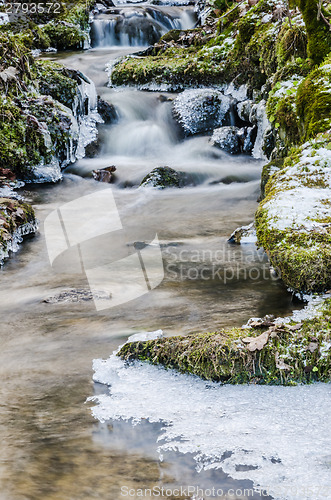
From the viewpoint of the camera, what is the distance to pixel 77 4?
18391 mm

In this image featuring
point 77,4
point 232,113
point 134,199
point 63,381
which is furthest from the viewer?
point 77,4

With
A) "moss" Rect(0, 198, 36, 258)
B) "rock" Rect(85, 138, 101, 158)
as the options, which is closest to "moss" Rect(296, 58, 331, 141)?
"moss" Rect(0, 198, 36, 258)

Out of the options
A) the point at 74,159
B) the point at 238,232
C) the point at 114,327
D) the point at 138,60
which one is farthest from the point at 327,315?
the point at 138,60

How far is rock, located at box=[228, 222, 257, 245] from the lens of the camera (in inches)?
256

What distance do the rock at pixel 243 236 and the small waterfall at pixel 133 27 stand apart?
12580 millimetres

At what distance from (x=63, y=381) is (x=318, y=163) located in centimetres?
339

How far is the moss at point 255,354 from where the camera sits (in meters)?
3.35

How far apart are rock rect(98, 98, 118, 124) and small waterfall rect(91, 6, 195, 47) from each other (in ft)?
18.6

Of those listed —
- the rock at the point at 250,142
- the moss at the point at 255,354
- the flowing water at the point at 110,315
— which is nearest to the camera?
the flowing water at the point at 110,315

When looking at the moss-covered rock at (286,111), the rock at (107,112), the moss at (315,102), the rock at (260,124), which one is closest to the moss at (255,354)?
the moss at (315,102)

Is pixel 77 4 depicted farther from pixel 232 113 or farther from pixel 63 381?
pixel 63 381

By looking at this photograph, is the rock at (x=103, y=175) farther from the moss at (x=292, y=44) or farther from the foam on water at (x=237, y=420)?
the foam on water at (x=237, y=420)

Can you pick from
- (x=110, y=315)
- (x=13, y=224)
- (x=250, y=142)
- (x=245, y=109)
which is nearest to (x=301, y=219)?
(x=110, y=315)

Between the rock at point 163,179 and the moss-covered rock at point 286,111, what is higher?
the moss-covered rock at point 286,111
